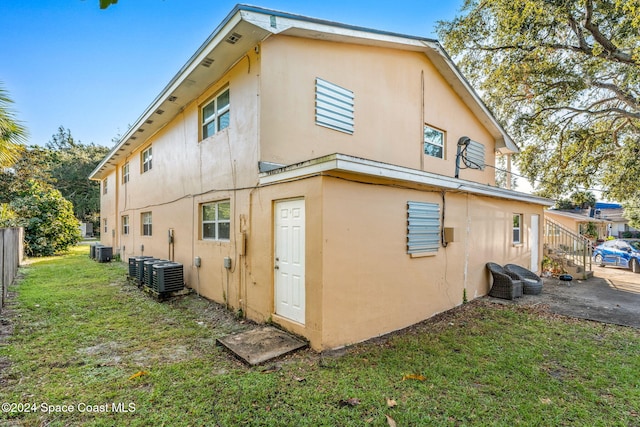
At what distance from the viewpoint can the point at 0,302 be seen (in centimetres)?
596

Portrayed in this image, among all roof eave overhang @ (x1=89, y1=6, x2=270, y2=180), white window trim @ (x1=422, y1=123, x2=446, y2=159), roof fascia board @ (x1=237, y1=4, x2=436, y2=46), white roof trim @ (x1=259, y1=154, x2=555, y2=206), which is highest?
roof fascia board @ (x1=237, y1=4, x2=436, y2=46)

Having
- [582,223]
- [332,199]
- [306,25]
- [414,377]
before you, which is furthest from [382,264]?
[582,223]

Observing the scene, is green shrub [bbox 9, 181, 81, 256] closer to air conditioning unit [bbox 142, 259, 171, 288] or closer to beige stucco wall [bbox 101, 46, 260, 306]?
beige stucco wall [bbox 101, 46, 260, 306]

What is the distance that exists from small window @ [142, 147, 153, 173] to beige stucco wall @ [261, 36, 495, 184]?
778cm

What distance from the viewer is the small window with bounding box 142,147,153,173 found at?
448 inches

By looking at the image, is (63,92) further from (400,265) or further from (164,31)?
(400,265)

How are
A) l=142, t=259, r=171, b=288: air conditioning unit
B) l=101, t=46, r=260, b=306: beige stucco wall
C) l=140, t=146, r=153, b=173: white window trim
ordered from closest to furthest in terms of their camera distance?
l=101, t=46, r=260, b=306: beige stucco wall → l=142, t=259, r=171, b=288: air conditioning unit → l=140, t=146, r=153, b=173: white window trim

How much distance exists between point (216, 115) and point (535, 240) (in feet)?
36.3

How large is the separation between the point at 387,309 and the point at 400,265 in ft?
2.75

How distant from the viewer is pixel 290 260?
5027 mm

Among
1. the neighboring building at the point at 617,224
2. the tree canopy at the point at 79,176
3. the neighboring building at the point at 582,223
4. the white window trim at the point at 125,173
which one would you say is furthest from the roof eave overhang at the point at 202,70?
the neighboring building at the point at 617,224

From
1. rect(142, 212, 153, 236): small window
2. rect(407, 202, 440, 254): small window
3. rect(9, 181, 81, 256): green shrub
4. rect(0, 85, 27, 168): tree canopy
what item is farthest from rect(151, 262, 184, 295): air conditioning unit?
rect(9, 181, 81, 256): green shrub

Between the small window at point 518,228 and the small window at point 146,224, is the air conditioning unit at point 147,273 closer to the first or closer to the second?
the small window at point 146,224

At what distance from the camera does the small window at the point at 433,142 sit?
29.0 feet
